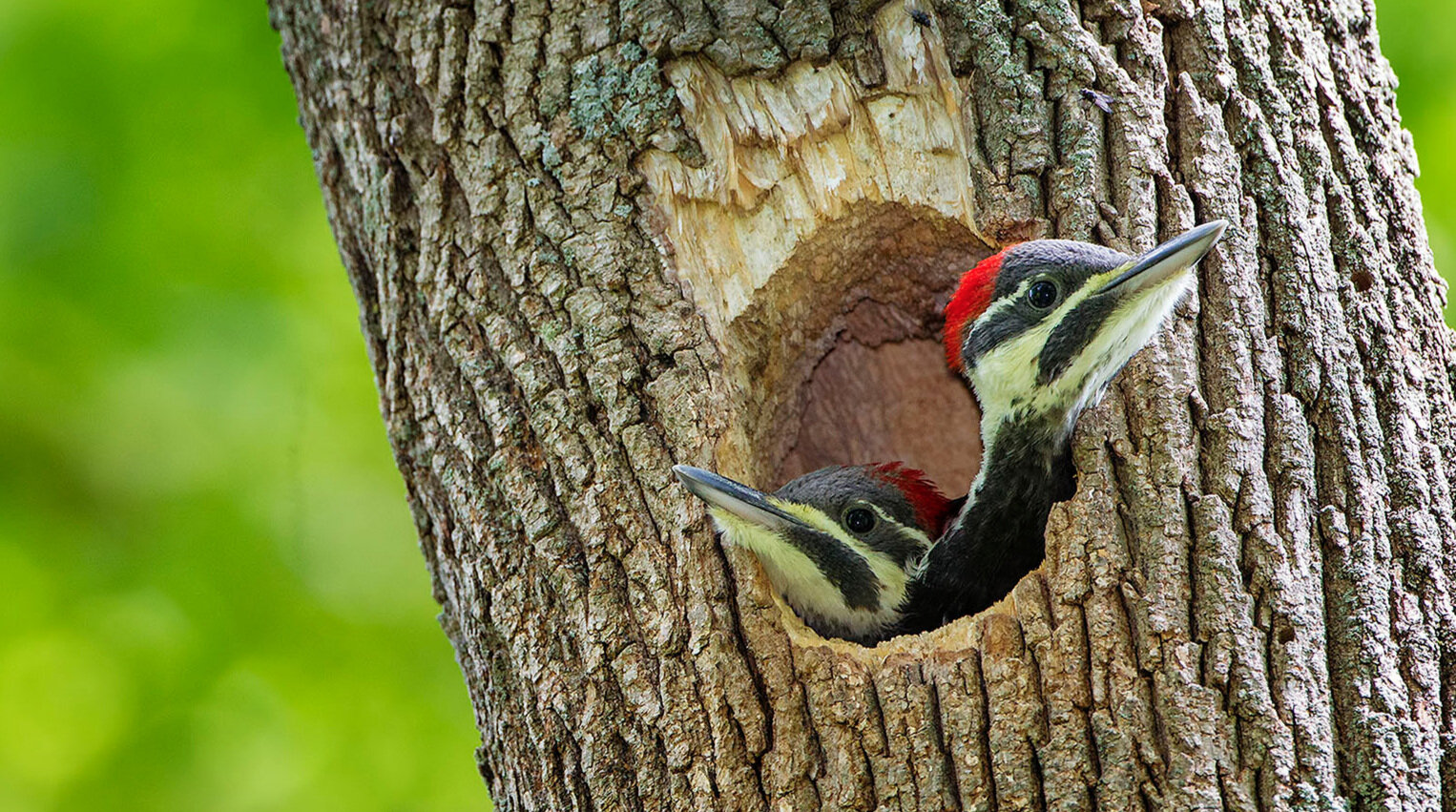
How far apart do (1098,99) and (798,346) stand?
1.13 metres

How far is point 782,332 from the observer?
347 centimetres

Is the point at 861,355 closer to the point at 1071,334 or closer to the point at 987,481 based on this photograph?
the point at 987,481

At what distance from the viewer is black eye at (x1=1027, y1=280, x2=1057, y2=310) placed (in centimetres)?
303

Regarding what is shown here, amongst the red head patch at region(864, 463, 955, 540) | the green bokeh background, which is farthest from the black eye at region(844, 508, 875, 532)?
the green bokeh background

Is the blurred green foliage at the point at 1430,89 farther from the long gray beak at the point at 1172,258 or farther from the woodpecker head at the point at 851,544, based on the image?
the long gray beak at the point at 1172,258

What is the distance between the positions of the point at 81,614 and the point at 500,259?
4240 millimetres

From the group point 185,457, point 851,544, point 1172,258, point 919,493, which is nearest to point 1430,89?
point 919,493

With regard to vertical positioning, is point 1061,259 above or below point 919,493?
above

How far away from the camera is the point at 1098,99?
296 centimetres

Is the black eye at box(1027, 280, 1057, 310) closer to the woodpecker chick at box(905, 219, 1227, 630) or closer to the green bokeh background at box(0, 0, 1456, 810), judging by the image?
the woodpecker chick at box(905, 219, 1227, 630)

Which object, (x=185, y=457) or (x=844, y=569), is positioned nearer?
(x=844, y=569)

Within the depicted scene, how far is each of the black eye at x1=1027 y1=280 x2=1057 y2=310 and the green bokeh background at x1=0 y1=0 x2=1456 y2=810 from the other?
166 inches

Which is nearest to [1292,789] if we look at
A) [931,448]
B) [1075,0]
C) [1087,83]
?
[1087,83]

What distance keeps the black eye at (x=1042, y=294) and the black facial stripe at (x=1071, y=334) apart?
0.05 metres
